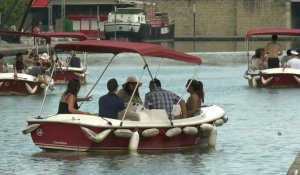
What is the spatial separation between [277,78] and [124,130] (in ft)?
69.2

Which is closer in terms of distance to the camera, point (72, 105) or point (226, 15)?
point (72, 105)

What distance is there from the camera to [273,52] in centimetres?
4456

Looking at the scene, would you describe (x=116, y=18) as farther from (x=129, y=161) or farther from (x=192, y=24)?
(x=129, y=161)

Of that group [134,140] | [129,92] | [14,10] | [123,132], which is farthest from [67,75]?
[14,10]

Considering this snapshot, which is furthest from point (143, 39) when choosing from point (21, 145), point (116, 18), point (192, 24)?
point (21, 145)

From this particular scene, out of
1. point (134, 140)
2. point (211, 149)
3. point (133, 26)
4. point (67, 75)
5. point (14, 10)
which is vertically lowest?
point (133, 26)

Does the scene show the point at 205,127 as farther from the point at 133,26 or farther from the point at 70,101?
the point at 133,26

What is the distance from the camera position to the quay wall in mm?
127750

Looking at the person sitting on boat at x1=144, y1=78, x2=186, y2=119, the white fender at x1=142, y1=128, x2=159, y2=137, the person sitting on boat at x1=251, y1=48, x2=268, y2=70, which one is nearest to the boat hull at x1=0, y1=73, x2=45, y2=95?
the person sitting on boat at x1=251, y1=48, x2=268, y2=70

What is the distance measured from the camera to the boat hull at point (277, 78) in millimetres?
44375

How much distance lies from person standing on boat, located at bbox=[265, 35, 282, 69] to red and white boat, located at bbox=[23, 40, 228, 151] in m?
19.0

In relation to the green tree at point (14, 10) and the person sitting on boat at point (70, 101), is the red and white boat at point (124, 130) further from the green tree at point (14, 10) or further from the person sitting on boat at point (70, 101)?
the green tree at point (14, 10)

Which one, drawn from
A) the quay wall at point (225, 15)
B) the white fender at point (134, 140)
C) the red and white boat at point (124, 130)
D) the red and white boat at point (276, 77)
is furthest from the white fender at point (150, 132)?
the quay wall at point (225, 15)

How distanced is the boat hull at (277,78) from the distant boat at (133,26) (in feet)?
212
